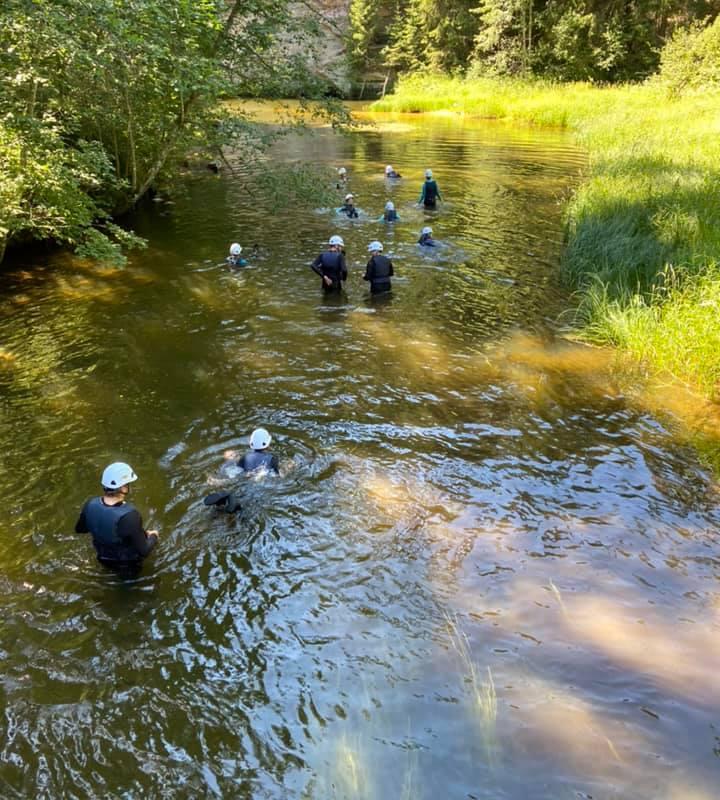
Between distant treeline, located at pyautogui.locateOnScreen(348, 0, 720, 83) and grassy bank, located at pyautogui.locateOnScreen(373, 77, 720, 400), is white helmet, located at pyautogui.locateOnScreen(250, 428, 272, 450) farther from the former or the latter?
distant treeline, located at pyautogui.locateOnScreen(348, 0, 720, 83)

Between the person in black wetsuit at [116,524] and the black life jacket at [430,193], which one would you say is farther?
the black life jacket at [430,193]

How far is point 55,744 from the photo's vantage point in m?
4.47

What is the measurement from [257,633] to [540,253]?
1308cm

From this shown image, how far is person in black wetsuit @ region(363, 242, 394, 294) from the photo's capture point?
13164 mm

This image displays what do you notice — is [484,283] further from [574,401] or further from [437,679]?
[437,679]

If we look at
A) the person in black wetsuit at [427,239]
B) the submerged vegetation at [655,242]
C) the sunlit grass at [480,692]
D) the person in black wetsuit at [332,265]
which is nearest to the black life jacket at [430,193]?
the person in black wetsuit at [427,239]

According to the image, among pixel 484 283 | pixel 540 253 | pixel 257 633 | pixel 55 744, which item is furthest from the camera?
pixel 540 253

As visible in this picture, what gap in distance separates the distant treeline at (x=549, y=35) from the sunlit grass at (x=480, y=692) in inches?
1769

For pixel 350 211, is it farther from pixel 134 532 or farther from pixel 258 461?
pixel 134 532

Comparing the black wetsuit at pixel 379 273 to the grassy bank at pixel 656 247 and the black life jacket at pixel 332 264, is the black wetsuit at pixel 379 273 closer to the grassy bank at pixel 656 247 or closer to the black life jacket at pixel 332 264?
the black life jacket at pixel 332 264

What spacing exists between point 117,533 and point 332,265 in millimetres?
8752

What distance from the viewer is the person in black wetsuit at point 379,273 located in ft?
43.2

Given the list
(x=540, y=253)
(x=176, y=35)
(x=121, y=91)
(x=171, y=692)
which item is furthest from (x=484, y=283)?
(x=171, y=692)

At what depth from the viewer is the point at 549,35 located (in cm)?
5000
